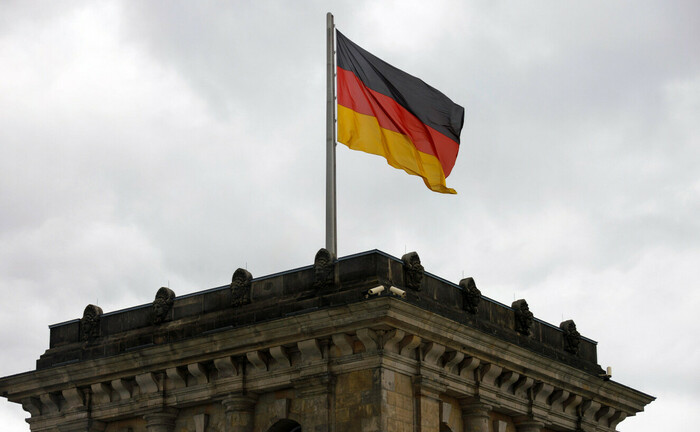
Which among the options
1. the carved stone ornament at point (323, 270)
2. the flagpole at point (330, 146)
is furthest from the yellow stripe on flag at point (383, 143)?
the carved stone ornament at point (323, 270)

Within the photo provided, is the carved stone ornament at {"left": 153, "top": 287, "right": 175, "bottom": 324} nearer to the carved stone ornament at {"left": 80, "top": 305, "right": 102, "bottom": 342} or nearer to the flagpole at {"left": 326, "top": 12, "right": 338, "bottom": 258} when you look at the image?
the carved stone ornament at {"left": 80, "top": 305, "right": 102, "bottom": 342}

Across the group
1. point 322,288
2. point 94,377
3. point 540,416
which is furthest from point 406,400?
point 94,377

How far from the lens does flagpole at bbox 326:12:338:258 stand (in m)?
51.0

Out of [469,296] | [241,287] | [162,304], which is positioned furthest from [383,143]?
[162,304]

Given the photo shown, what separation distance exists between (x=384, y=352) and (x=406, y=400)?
6.60ft

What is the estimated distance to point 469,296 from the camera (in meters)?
51.5

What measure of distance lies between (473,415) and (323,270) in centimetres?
785

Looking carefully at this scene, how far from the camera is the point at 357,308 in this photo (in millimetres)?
46250

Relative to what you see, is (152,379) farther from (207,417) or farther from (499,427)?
(499,427)

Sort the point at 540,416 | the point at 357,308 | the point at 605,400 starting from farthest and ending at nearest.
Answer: the point at 605,400 < the point at 540,416 < the point at 357,308

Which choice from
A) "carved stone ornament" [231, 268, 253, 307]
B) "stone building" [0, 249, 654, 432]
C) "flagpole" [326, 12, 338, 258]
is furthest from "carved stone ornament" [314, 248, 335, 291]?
"carved stone ornament" [231, 268, 253, 307]

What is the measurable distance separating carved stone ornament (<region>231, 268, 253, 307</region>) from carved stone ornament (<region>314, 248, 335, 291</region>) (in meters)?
3.26

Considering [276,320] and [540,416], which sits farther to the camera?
[540,416]

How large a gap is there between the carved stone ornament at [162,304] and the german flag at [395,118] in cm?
905
